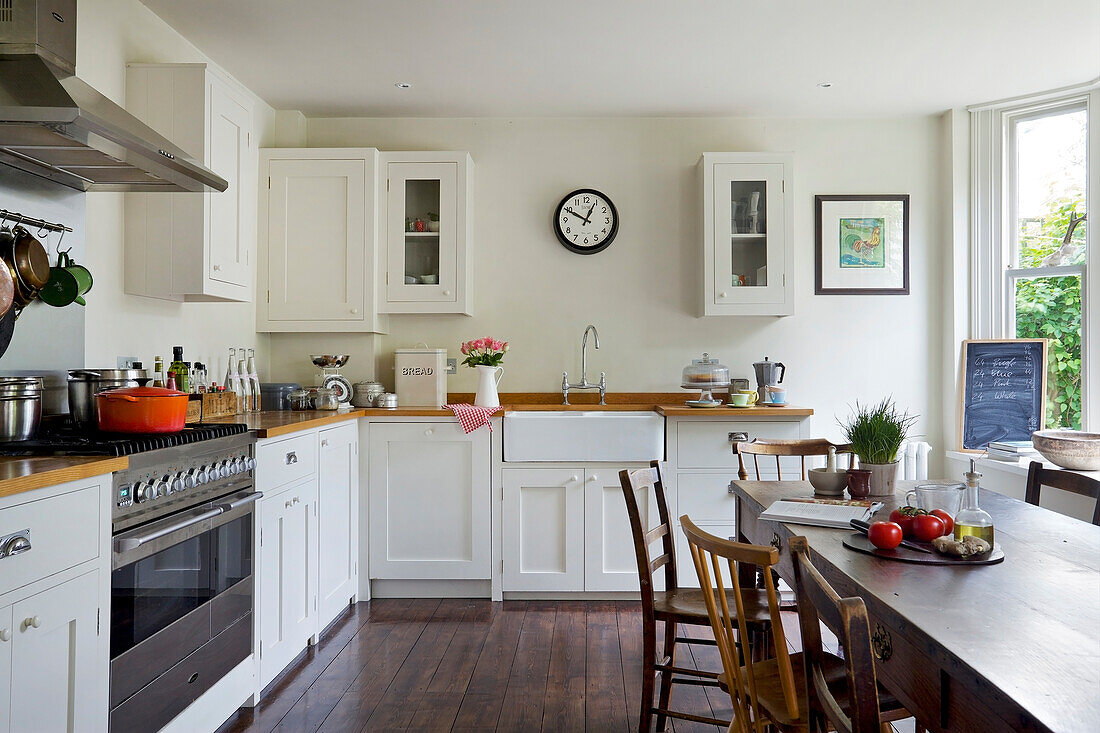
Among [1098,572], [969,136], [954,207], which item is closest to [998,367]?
[954,207]

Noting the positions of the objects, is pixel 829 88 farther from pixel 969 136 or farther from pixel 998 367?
pixel 998 367

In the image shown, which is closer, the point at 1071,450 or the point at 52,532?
the point at 52,532

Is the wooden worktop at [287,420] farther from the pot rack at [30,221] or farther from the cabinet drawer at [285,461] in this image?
the pot rack at [30,221]

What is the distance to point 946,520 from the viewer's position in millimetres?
1808

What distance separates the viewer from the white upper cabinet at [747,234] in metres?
4.23

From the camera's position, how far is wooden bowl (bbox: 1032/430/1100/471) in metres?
3.48

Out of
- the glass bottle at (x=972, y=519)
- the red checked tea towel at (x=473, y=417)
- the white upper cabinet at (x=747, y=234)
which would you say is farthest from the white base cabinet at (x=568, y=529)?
the glass bottle at (x=972, y=519)

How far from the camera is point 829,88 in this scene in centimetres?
409

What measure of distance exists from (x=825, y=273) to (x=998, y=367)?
1.05m

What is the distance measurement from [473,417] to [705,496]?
48.7 inches

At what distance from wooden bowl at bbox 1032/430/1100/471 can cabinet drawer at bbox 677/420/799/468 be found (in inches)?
43.9

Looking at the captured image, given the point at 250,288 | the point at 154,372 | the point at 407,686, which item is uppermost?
the point at 250,288

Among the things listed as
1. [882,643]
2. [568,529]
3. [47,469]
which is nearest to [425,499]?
[568,529]

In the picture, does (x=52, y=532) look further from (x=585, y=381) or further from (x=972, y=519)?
(x=585, y=381)
